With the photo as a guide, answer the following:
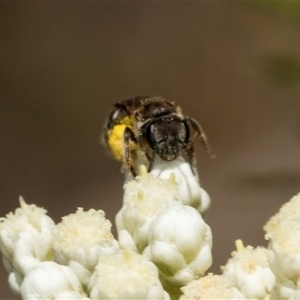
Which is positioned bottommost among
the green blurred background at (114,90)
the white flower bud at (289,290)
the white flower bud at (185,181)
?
the white flower bud at (289,290)

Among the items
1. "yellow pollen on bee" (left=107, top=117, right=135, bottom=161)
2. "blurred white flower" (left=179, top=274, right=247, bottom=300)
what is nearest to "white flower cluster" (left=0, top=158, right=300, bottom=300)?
"blurred white flower" (left=179, top=274, right=247, bottom=300)

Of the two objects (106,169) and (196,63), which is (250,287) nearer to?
(106,169)

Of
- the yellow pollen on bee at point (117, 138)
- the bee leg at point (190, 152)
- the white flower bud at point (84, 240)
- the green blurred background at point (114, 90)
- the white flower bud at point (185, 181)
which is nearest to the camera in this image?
the white flower bud at point (84, 240)

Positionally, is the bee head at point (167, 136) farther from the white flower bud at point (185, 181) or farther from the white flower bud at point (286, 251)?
the white flower bud at point (286, 251)

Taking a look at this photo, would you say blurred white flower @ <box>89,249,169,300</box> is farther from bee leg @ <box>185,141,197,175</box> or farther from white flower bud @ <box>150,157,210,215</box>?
bee leg @ <box>185,141,197,175</box>

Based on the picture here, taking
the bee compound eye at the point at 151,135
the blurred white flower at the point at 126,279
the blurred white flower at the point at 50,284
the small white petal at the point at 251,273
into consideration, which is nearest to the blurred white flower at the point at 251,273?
the small white petal at the point at 251,273

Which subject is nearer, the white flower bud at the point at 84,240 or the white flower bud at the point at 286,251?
the white flower bud at the point at 286,251
